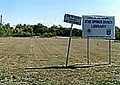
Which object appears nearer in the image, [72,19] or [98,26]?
[72,19]

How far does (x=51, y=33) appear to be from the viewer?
196 m

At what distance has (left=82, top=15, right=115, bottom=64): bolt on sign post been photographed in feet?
71.8

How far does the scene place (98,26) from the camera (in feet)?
72.3

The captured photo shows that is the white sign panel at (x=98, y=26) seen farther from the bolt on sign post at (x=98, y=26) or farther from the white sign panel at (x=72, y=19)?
the white sign panel at (x=72, y=19)

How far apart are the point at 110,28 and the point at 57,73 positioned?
21.4 ft

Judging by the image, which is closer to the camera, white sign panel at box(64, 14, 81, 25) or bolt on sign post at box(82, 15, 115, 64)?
white sign panel at box(64, 14, 81, 25)

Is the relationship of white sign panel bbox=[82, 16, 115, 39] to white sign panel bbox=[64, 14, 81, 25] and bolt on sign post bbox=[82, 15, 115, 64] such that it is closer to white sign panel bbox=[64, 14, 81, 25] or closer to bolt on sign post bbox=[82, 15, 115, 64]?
bolt on sign post bbox=[82, 15, 115, 64]

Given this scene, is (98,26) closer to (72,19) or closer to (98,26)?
(98,26)

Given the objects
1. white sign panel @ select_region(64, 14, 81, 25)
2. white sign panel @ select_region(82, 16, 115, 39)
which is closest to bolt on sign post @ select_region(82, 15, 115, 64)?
white sign panel @ select_region(82, 16, 115, 39)

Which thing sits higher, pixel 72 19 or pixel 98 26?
pixel 72 19

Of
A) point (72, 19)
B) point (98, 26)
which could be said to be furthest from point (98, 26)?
point (72, 19)

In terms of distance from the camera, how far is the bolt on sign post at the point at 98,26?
861 inches

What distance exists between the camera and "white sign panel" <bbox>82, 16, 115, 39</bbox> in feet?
71.9

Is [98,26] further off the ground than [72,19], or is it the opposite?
[72,19]
